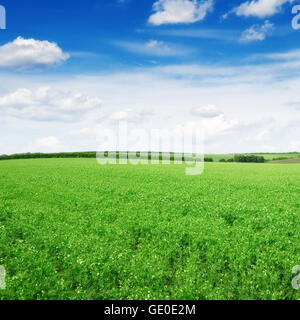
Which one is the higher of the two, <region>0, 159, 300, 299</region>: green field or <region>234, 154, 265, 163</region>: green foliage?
<region>234, 154, 265, 163</region>: green foliage

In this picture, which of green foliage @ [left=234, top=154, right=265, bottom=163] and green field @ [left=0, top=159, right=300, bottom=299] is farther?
green foliage @ [left=234, top=154, right=265, bottom=163]

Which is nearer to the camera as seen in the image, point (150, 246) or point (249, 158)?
point (150, 246)

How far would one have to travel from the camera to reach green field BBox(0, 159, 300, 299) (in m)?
9.23

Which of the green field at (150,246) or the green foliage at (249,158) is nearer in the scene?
the green field at (150,246)

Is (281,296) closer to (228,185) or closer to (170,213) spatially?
(170,213)

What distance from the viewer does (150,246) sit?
11891mm

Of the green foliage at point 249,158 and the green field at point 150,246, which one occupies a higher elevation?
the green foliage at point 249,158

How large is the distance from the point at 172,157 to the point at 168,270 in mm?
71177

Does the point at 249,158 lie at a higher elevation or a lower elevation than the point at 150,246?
higher

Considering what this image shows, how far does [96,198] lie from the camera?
19219 mm

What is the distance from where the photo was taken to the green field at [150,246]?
30.3ft
